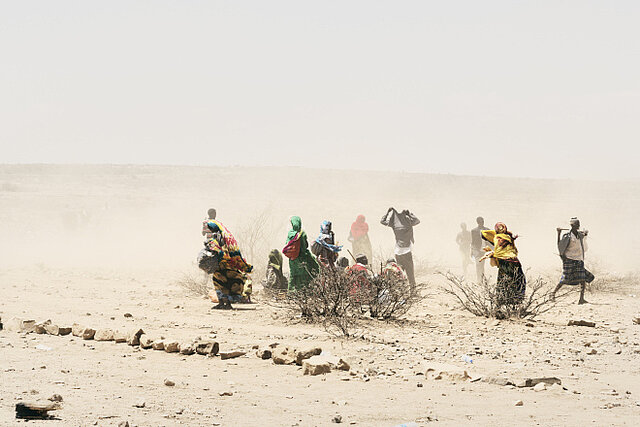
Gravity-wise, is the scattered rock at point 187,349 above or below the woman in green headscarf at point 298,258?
below

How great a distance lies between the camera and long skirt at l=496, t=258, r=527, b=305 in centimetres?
1127

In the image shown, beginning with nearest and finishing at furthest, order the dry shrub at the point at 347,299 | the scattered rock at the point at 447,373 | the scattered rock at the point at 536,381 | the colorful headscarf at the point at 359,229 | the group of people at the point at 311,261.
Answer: the scattered rock at the point at 536,381 < the scattered rock at the point at 447,373 < the dry shrub at the point at 347,299 < the group of people at the point at 311,261 < the colorful headscarf at the point at 359,229

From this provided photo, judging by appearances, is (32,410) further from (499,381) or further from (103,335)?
(499,381)

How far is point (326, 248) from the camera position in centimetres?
1291

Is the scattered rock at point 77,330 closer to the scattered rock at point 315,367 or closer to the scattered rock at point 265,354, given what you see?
the scattered rock at point 265,354

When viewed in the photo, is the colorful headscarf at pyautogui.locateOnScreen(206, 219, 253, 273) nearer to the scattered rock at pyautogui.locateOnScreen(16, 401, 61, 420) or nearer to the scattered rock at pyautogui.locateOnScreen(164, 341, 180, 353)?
the scattered rock at pyautogui.locateOnScreen(164, 341, 180, 353)

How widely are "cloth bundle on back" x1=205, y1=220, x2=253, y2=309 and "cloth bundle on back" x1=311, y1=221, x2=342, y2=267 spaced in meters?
1.13

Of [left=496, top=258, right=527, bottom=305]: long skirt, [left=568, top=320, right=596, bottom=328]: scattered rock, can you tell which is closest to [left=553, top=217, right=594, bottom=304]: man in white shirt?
[left=568, top=320, right=596, bottom=328]: scattered rock

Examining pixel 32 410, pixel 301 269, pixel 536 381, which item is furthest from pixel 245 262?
pixel 32 410

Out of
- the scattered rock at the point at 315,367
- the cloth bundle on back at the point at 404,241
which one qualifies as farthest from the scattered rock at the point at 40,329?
the cloth bundle on back at the point at 404,241

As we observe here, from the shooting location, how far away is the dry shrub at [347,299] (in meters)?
10.5

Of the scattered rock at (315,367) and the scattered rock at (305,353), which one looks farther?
the scattered rock at (305,353)

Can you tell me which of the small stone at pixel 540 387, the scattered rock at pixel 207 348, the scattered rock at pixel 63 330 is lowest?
the small stone at pixel 540 387

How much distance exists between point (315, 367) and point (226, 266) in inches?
219
